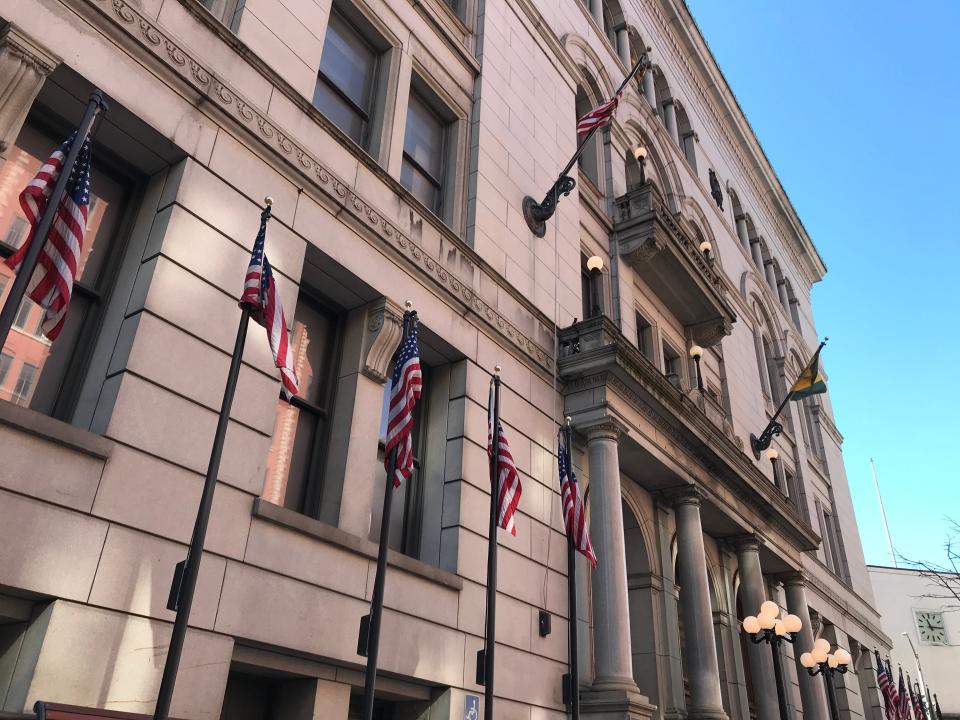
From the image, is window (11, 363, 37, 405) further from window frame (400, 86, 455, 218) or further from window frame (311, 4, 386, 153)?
window frame (400, 86, 455, 218)

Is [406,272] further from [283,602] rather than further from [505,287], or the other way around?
[283,602]

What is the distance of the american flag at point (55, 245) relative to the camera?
20.1ft

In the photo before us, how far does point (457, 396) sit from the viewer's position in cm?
1292

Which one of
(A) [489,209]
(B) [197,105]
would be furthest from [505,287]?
(B) [197,105]

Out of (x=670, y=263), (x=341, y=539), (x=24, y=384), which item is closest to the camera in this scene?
(x=24, y=384)

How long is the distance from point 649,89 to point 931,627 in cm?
4577

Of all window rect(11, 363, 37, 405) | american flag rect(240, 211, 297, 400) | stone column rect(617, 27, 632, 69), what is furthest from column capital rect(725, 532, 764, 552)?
window rect(11, 363, 37, 405)

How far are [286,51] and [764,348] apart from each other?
28.7 metres

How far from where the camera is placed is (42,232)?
5723 millimetres

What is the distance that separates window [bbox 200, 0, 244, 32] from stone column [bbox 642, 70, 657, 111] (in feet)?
69.5

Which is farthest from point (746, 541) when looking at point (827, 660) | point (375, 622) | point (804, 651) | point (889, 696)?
point (375, 622)

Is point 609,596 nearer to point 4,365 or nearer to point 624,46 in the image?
point 4,365

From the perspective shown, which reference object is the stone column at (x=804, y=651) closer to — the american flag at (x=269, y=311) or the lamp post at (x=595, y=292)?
the lamp post at (x=595, y=292)

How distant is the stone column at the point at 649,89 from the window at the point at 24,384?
25.9 m
